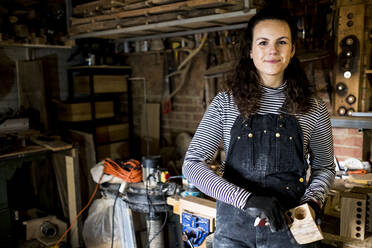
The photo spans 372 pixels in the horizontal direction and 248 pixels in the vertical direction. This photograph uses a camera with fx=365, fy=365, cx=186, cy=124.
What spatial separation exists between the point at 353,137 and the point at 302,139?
2.07 meters

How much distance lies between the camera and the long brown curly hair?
1385 millimetres

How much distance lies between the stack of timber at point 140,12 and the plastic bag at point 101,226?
1647 mm

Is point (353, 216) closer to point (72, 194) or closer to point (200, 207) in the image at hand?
point (200, 207)

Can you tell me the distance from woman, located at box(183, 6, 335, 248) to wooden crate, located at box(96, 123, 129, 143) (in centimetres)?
321

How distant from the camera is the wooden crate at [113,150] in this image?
4.46 meters

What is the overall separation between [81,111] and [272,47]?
3313 millimetres

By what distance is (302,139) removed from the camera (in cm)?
139

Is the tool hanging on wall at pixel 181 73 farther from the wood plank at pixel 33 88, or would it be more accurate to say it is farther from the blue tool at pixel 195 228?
the blue tool at pixel 195 228

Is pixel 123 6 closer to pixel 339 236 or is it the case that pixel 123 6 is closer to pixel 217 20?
pixel 217 20

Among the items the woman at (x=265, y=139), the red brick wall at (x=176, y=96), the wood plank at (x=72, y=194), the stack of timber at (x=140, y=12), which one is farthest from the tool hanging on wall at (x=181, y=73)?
the woman at (x=265, y=139)

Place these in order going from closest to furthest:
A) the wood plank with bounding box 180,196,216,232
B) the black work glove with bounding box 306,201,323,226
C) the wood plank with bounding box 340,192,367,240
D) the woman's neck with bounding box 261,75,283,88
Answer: the black work glove with bounding box 306,201,323,226
the woman's neck with bounding box 261,75,283,88
the wood plank with bounding box 340,192,367,240
the wood plank with bounding box 180,196,216,232

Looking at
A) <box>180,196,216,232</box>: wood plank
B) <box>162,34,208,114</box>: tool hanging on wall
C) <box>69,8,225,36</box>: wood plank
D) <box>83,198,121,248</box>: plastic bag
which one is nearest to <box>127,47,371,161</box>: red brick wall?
<box>162,34,208,114</box>: tool hanging on wall

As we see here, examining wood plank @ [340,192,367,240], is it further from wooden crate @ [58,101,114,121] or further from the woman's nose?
wooden crate @ [58,101,114,121]

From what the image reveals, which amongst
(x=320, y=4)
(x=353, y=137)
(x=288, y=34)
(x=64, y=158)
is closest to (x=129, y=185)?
(x=64, y=158)
